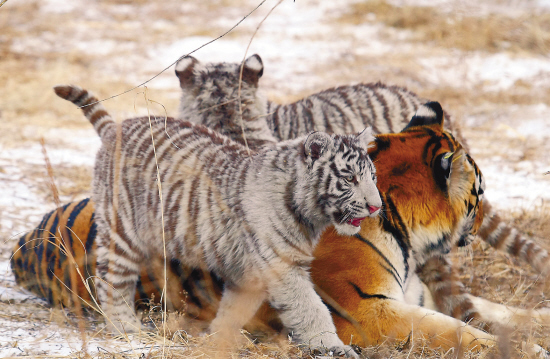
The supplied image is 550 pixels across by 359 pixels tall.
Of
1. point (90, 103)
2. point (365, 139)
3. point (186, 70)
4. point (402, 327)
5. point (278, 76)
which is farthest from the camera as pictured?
point (278, 76)

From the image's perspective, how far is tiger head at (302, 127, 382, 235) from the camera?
2096 mm

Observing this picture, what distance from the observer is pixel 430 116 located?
254 cm

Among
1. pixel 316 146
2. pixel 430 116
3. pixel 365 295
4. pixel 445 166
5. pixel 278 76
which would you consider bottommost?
pixel 365 295

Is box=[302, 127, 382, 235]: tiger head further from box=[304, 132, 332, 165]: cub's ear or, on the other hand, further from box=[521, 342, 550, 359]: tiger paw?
box=[521, 342, 550, 359]: tiger paw

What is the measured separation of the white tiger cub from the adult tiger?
0.16 meters

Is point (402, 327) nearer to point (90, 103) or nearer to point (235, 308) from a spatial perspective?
point (235, 308)

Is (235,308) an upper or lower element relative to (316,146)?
lower

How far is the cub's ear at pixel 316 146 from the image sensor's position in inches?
83.1

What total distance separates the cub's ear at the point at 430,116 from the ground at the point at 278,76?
0.23 metres

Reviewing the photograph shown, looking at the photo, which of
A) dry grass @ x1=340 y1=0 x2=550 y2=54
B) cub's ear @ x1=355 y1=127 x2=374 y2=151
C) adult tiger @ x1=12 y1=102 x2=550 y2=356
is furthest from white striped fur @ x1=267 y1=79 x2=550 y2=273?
dry grass @ x1=340 y1=0 x2=550 y2=54

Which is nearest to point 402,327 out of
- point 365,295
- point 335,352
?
point 365,295

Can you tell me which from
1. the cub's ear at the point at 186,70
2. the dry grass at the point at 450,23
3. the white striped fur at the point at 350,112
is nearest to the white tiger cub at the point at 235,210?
the cub's ear at the point at 186,70

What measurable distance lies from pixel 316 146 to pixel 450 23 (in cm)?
672

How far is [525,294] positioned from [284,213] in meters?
1.57
